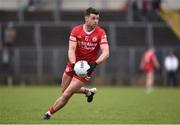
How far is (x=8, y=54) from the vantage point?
1748 inches

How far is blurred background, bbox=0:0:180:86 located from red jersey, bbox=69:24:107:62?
83.6 ft

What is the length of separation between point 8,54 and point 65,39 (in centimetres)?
330

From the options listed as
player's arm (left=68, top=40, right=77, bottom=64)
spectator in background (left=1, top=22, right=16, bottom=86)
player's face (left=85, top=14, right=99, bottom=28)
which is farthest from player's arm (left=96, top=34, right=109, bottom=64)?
spectator in background (left=1, top=22, right=16, bottom=86)

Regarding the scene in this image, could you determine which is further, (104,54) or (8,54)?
(8,54)

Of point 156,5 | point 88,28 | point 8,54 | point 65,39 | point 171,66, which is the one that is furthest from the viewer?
point 156,5

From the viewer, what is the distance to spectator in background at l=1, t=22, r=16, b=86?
4425 centimetres

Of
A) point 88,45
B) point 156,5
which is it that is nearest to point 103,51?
point 88,45

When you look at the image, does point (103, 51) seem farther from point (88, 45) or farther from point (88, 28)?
point (88, 28)

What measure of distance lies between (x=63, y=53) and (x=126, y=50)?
3497 millimetres

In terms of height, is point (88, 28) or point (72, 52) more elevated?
point (88, 28)

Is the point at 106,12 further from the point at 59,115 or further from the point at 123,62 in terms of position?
the point at 59,115

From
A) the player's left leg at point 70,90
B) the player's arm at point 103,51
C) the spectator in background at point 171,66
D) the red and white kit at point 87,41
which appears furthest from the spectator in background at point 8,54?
the player's arm at point 103,51

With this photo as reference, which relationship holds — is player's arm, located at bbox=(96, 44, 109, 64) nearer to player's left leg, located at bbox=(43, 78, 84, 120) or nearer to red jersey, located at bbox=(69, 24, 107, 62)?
red jersey, located at bbox=(69, 24, 107, 62)

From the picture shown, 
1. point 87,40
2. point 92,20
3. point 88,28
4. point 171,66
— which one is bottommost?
point 171,66
